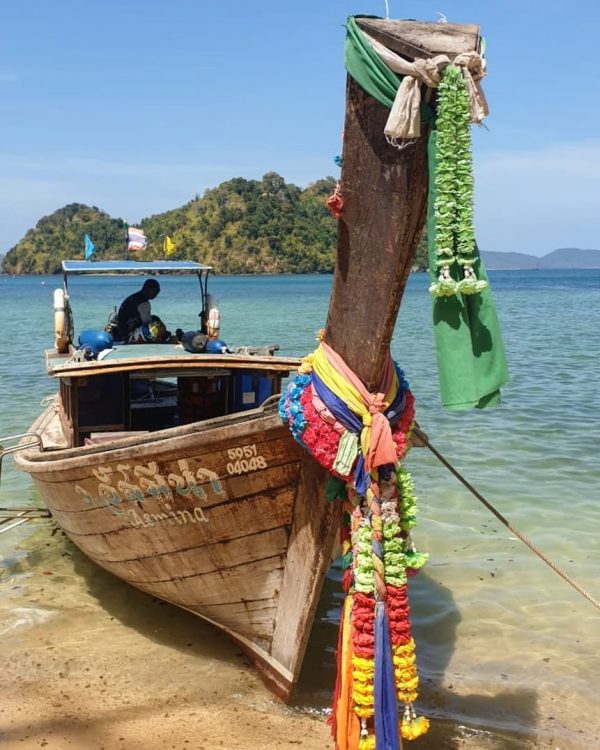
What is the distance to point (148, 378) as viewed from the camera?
6.82 meters

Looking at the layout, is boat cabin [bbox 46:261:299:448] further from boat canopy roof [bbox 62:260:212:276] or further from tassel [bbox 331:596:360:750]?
tassel [bbox 331:596:360:750]

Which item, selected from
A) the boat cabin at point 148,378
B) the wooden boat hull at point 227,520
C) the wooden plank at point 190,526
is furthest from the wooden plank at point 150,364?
the wooden plank at point 190,526

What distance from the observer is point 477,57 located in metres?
3.28

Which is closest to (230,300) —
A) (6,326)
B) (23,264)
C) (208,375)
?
(6,326)

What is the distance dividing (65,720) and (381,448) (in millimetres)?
2880

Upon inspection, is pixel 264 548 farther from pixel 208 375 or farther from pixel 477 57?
pixel 477 57

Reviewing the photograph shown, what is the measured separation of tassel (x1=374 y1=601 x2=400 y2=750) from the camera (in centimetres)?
396

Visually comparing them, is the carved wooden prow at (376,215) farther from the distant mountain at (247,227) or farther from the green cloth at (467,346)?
the distant mountain at (247,227)

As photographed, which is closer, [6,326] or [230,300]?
[6,326]

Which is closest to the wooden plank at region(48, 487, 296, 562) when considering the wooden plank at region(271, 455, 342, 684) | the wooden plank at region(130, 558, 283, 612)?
the wooden plank at region(271, 455, 342, 684)

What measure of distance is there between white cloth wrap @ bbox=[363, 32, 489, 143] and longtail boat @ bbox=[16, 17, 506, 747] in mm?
35

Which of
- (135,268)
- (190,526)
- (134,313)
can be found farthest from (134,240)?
(190,526)

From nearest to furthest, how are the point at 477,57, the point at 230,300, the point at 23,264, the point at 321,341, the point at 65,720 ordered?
1. the point at 477,57
2. the point at 321,341
3. the point at 65,720
4. the point at 230,300
5. the point at 23,264

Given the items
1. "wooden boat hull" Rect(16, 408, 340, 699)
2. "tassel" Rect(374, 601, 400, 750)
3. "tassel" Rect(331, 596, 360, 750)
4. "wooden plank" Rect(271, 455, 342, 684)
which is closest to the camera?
"tassel" Rect(374, 601, 400, 750)
